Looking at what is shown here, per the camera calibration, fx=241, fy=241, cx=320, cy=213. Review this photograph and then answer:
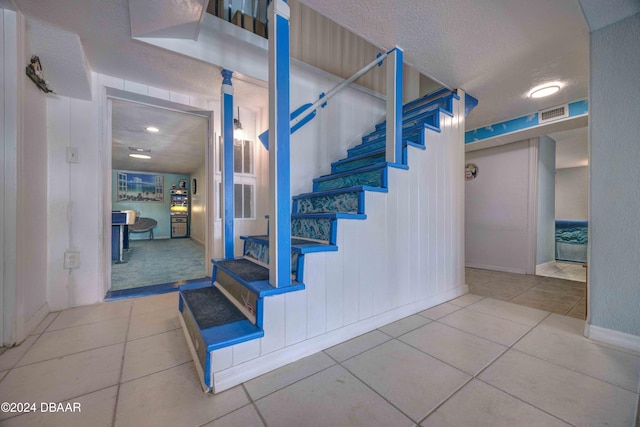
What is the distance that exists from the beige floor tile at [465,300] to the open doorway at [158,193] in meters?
2.74

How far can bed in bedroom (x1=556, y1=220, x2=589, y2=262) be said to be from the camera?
4.21 m

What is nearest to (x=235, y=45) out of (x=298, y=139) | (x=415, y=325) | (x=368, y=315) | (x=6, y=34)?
(x=298, y=139)

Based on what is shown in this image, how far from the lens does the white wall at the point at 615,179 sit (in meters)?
1.46

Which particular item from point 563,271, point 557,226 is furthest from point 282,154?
point 557,226

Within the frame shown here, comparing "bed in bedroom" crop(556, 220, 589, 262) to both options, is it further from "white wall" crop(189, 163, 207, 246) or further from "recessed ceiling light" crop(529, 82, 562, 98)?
"white wall" crop(189, 163, 207, 246)

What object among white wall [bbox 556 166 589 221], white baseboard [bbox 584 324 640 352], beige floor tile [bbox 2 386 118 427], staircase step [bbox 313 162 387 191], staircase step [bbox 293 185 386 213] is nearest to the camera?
beige floor tile [bbox 2 386 118 427]

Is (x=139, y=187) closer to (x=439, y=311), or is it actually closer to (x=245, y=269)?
(x=245, y=269)

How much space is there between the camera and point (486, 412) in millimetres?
951

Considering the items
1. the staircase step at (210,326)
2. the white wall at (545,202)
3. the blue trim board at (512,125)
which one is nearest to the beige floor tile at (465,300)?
the staircase step at (210,326)

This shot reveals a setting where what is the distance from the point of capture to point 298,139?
248 cm

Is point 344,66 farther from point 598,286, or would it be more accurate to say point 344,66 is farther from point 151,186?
point 151,186

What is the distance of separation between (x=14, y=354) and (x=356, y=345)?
189 centimetres

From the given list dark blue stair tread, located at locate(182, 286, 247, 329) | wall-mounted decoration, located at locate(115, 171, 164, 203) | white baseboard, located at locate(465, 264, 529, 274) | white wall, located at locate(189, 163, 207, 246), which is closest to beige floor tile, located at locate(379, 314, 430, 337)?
dark blue stair tread, located at locate(182, 286, 247, 329)

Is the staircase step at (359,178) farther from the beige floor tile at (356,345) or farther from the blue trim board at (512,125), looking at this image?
the blue trim board at (512,125)
